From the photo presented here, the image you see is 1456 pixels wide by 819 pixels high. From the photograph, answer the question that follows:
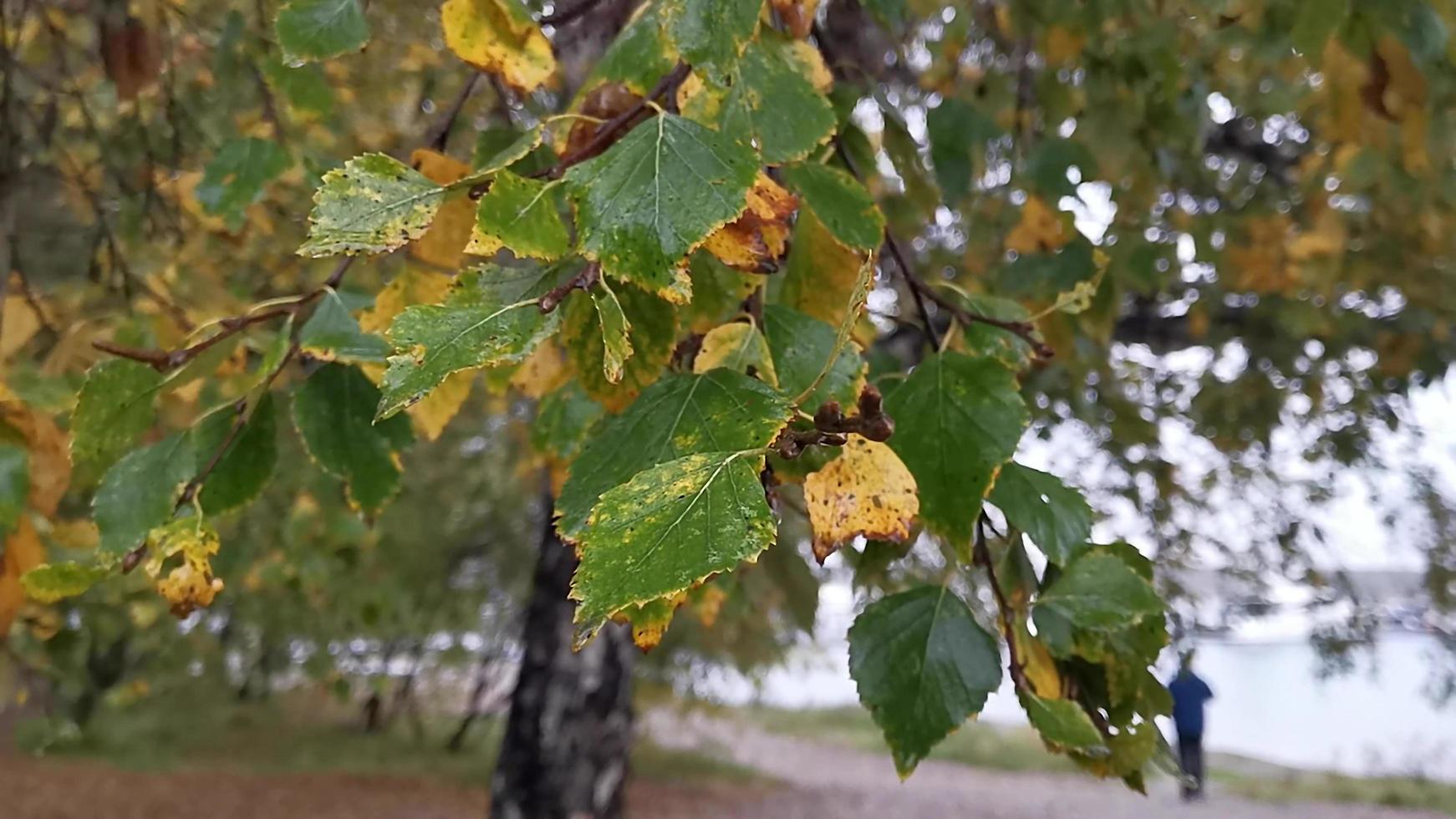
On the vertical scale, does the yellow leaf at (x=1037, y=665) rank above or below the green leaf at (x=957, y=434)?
below

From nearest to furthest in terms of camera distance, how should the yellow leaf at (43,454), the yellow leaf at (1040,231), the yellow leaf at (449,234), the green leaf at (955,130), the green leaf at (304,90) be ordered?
the yellow leaf at (449,234) → the yellow leaf at (43,454) → the green leaf at (304,90) → the green leaf at (955,130) → the yellow leaf at (1040,231)

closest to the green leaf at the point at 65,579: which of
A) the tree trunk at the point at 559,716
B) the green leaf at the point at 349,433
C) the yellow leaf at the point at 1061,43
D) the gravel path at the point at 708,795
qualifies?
the green leaf at the point at 349,433

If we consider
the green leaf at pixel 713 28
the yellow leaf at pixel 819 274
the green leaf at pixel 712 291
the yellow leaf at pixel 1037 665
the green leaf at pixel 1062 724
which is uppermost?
the green leaf at pixel 713 28

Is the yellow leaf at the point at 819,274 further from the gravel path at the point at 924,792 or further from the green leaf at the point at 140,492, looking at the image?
the gravel path at the point at 924,792

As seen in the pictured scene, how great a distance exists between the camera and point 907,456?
0.53m

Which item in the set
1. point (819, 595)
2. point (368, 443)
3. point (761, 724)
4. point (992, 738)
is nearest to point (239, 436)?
point (368, 443)

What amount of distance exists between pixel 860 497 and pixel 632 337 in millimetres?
143

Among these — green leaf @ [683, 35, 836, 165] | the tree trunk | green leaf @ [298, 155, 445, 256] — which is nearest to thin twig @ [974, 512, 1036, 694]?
green leaf @ [683, 35, 836, 165]

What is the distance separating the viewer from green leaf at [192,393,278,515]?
2.15 feet

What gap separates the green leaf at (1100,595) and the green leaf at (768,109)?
29 cm

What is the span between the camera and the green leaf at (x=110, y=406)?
654 mm

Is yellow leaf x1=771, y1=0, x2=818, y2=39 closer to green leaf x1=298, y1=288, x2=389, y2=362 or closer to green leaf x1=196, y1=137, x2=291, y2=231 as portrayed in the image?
green leaf x1=298, y1=288, x2=389, y2=362

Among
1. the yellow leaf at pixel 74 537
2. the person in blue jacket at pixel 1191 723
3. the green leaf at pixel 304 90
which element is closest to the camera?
the green leaf at pixel 304 90

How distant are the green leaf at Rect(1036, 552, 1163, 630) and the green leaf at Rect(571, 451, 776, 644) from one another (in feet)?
0.95
